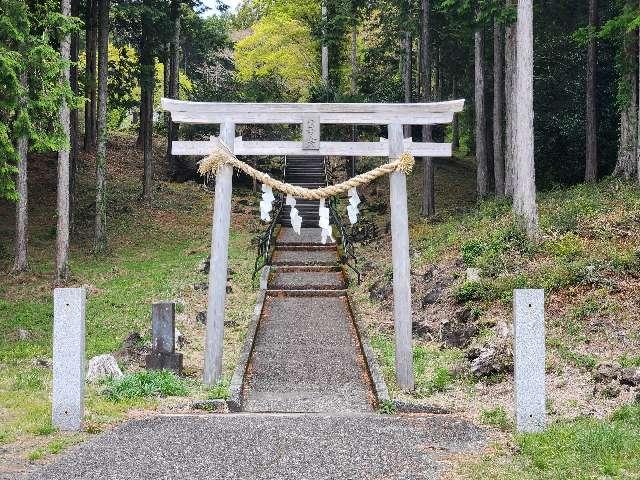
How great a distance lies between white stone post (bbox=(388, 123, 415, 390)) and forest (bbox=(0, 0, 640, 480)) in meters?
0.12

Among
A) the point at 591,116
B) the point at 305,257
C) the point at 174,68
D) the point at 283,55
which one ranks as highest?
the point at 283,55

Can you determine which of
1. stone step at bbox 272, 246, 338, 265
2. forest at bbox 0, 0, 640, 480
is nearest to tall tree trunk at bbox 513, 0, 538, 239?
forest at bbox 0, 0, 640, 480

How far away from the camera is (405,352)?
9719 mm

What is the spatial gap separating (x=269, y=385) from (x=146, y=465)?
4.33 m

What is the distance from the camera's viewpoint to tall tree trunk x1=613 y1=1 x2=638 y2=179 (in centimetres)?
1959

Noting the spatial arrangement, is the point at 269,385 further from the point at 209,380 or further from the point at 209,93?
the point at 209,93

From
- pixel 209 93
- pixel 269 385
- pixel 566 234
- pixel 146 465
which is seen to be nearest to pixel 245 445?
pixel 146 465

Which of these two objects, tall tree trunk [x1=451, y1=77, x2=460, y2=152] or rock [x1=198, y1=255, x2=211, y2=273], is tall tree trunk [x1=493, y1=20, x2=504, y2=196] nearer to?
rock [x1=198, y1=255, x2=211, y2=273]

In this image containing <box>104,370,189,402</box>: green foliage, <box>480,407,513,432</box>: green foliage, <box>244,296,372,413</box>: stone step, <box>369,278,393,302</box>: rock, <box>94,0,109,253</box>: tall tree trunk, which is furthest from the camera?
<box>94,0,109,253</box>: tall tree trunk

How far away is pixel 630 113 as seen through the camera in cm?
1989

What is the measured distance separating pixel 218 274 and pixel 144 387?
1.87m

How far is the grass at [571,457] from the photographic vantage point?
545 centimetres

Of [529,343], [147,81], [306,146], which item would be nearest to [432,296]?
[306,146]

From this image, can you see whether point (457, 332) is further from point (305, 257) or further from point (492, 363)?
point (305, 257)
